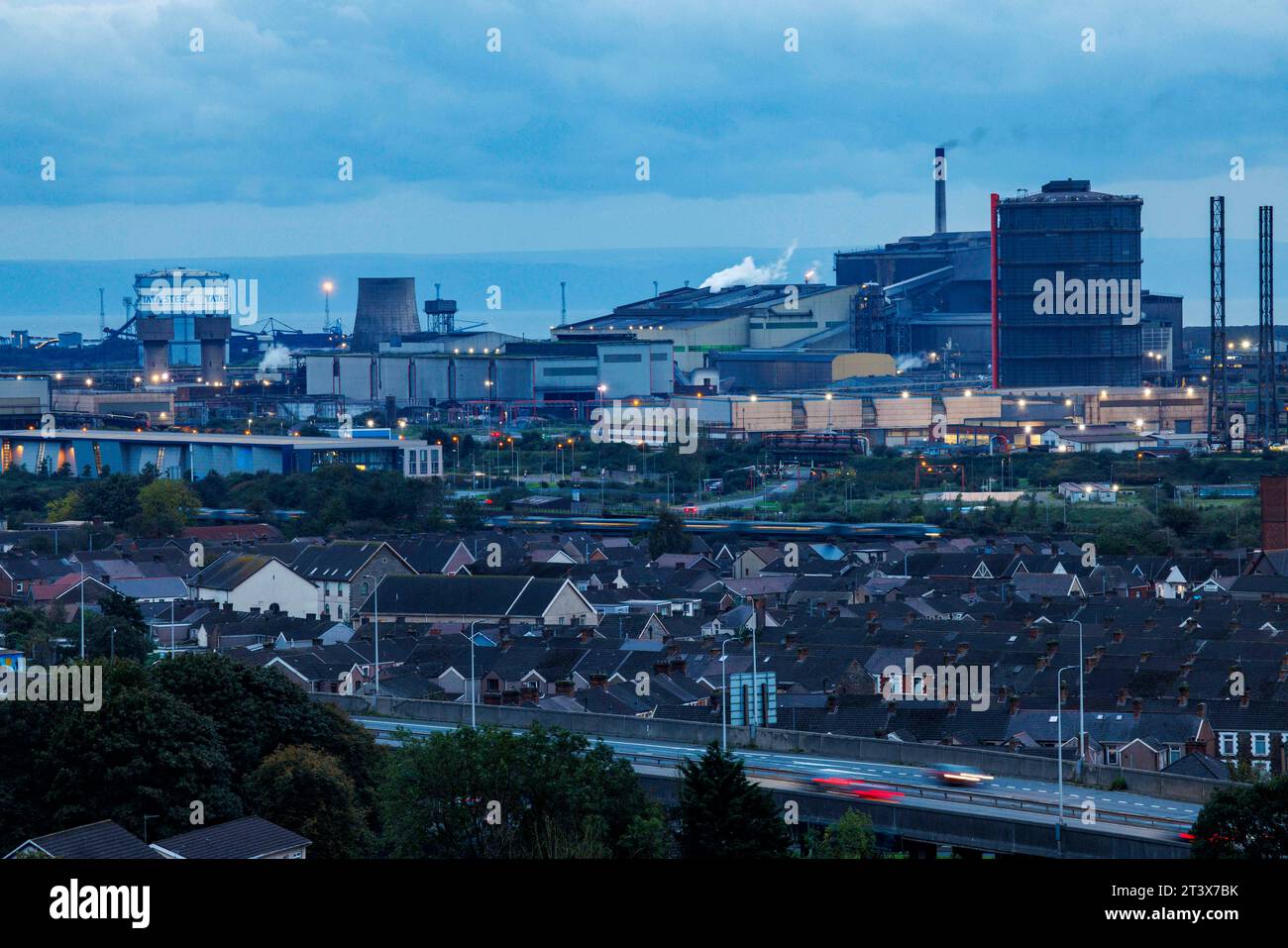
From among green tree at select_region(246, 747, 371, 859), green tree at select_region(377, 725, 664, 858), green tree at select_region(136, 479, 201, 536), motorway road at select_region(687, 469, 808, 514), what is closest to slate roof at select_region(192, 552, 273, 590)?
green tree at select_region(136, 479, 201, 536)

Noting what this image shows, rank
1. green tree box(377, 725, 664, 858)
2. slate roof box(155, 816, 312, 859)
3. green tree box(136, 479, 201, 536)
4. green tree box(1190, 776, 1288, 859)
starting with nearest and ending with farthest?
green tree box(1190, 776, 1288, 859) → slate roof box(155, 816, 312, 859) → green tree box(377, 725, 664, 858) → green tree box(136, 479, 201, 536)

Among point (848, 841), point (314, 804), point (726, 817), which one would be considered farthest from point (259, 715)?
point (848, 841)

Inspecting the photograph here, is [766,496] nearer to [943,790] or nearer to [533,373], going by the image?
[533,373]

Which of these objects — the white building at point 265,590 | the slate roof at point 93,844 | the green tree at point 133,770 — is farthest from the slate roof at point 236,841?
the white building at point 265,590

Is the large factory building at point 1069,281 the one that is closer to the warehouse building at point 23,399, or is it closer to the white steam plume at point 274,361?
the warehouse building at point 23,399

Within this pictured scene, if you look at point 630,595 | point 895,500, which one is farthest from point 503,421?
point 630,595

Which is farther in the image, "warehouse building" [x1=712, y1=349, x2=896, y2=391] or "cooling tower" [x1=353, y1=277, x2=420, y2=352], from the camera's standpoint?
"cooling tower" [x1=353, y1=277, x2=420, y2=352]

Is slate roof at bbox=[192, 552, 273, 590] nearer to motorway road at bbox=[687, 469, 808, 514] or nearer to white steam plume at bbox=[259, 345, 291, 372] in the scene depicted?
motorway road at bbox=[687, 469, 808, 514]
